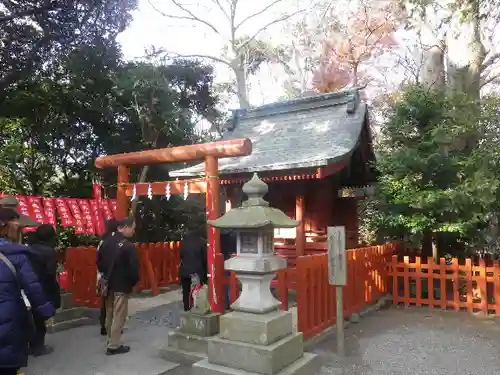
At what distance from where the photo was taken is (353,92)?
1221cm

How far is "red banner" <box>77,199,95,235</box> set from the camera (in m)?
8.60

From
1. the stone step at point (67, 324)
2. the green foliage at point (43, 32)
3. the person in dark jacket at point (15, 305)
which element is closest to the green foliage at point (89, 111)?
the green foliage at point (43, 32)

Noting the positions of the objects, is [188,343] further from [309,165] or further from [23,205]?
[309,165]

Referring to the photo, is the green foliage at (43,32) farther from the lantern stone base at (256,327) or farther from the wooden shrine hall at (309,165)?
the lantern stone base at (256,327)

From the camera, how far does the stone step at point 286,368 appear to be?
448 centimetres

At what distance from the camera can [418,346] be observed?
6.00 m

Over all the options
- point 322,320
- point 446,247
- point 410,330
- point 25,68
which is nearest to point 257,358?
point 322,320

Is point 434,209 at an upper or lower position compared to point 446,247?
upper

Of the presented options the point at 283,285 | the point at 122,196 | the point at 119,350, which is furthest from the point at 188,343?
the point at 122,196

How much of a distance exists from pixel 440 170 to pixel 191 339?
6.47 metres

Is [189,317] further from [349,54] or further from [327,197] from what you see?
[349,54]

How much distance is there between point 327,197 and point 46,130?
9271 millimetres

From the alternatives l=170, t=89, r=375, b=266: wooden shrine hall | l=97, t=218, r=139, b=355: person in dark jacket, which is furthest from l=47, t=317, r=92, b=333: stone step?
l=170, t=89, r=375, b=266: wooden shrine hall

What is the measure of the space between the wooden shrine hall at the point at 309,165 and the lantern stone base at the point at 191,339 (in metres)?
4.61
